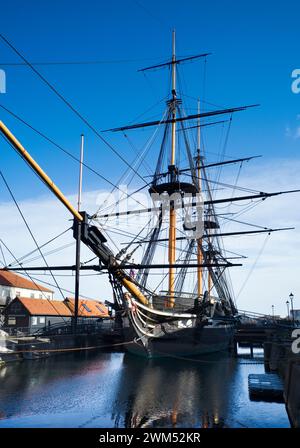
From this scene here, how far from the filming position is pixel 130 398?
649 inches

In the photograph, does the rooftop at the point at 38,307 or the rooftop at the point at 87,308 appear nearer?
the rooftop at the point at 38,307

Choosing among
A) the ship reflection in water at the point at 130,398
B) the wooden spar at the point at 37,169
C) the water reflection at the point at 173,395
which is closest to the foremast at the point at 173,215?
the water reflection at the point at 173,395

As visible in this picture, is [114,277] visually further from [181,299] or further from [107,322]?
[107,322]

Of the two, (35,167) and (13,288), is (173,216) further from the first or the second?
(13,288)

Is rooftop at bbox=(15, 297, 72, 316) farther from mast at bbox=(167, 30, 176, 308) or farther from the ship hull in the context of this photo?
A: mast at bbox=(167, 30, 176, 308)

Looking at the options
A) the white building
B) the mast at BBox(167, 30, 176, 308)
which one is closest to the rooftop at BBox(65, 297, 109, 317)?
the white building

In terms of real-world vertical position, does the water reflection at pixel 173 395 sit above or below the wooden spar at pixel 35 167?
below

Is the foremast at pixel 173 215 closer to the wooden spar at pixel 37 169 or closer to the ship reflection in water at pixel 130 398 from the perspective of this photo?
the ship reflection in water at pixel 130 398

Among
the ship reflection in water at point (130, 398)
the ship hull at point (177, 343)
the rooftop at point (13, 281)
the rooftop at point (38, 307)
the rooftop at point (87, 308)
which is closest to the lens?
the ship reflection in water at point (130, 398)

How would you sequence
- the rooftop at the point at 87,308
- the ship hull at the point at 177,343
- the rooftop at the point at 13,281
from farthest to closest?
the rooftop at the point at 87,308 < the rooftop at the point at 13,281 < the ship hull at the point at 177,343

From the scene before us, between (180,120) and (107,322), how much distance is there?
115 ft

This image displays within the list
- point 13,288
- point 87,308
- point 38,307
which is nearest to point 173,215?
point 38,307

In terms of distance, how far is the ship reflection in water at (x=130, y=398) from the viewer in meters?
12.6
